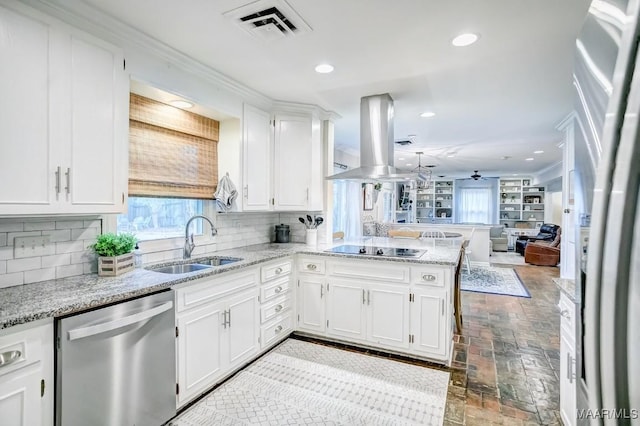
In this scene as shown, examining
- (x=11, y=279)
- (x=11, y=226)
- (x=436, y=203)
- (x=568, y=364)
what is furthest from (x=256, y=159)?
(x=436, y=203)

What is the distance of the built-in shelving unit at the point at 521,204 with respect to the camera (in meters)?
11.8

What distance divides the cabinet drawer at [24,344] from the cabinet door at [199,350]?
2.44ft

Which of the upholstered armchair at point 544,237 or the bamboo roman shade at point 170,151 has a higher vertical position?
the bamboo roman shade at point 170,151

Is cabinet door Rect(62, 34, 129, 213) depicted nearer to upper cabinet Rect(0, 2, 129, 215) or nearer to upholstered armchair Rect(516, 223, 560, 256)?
upper cabinet Rect(0, 2, 129, 215)

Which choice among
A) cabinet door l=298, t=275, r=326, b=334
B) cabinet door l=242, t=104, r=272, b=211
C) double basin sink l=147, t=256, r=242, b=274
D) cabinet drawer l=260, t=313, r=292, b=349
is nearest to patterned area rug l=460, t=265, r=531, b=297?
cabinet door l=298, t=275, r=326, b=334

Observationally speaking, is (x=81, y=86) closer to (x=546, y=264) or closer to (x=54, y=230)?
(x=54, y=230)

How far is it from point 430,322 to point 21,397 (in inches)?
106

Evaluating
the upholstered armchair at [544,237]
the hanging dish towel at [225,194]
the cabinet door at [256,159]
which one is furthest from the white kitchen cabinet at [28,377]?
the upholstered armchair at [544,237]

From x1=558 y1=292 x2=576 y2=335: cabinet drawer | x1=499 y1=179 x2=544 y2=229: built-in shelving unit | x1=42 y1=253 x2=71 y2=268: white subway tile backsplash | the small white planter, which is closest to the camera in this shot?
x1=558 y1=292 x2=576 y2=335: cabinet drawer

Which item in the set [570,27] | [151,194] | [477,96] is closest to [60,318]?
[151,194]

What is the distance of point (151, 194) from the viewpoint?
2.59 metres

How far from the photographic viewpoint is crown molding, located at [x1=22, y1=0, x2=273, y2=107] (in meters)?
1.80

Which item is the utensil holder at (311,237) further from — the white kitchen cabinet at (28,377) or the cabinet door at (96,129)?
the white kitchen cabinet at (28,377)

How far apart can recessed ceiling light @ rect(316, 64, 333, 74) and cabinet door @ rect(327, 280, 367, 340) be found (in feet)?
6.41
